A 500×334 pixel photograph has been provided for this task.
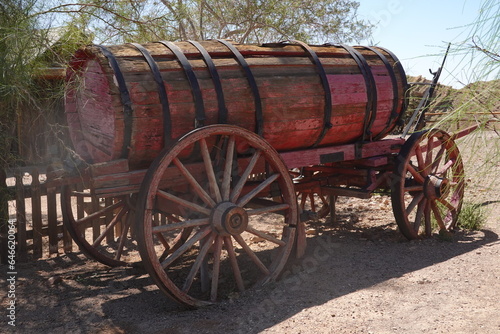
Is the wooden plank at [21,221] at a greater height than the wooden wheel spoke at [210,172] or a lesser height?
lesser

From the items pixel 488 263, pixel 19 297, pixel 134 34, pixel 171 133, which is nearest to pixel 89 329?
pixel 19 297

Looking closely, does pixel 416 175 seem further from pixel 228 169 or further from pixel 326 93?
pixel 228 169

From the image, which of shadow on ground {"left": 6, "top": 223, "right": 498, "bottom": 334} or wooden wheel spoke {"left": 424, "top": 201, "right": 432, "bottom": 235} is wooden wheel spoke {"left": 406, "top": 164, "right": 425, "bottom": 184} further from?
shadow on ground {"left": 6, "top": 223, "right": 498, "bottom": 334}

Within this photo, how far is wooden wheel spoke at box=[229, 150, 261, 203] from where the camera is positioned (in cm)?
378

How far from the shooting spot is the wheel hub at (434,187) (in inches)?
200

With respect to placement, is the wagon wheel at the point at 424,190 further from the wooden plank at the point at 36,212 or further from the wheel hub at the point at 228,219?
the wooden plank at the point at 36,212

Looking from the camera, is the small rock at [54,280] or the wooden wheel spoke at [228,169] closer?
the wooden wheel spoke at [228,169]

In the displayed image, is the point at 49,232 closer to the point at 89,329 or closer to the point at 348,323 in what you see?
the point at 89,329

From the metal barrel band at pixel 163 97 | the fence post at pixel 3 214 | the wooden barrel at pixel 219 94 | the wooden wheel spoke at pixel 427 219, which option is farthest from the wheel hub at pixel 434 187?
the fence post at pixel 3 214

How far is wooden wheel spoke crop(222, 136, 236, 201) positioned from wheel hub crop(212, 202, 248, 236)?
0.30 feet

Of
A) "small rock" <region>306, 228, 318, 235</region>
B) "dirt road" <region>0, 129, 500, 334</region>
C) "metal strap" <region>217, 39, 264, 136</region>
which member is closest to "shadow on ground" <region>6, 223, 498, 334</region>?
"dirt road" <region>0, 129, 500, 334</region>

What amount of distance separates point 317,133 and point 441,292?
158cm

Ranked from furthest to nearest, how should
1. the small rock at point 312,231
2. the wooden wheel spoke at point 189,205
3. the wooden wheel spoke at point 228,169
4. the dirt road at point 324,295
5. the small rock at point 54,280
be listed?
the small rock at point 312,231 < the small rock at point 54,280 < the wooden wheel spoke at point 228,169 < the wooden wheel spoke at point 189,205 < the dirt road at point 324,295

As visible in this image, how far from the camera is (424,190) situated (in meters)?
5.11
